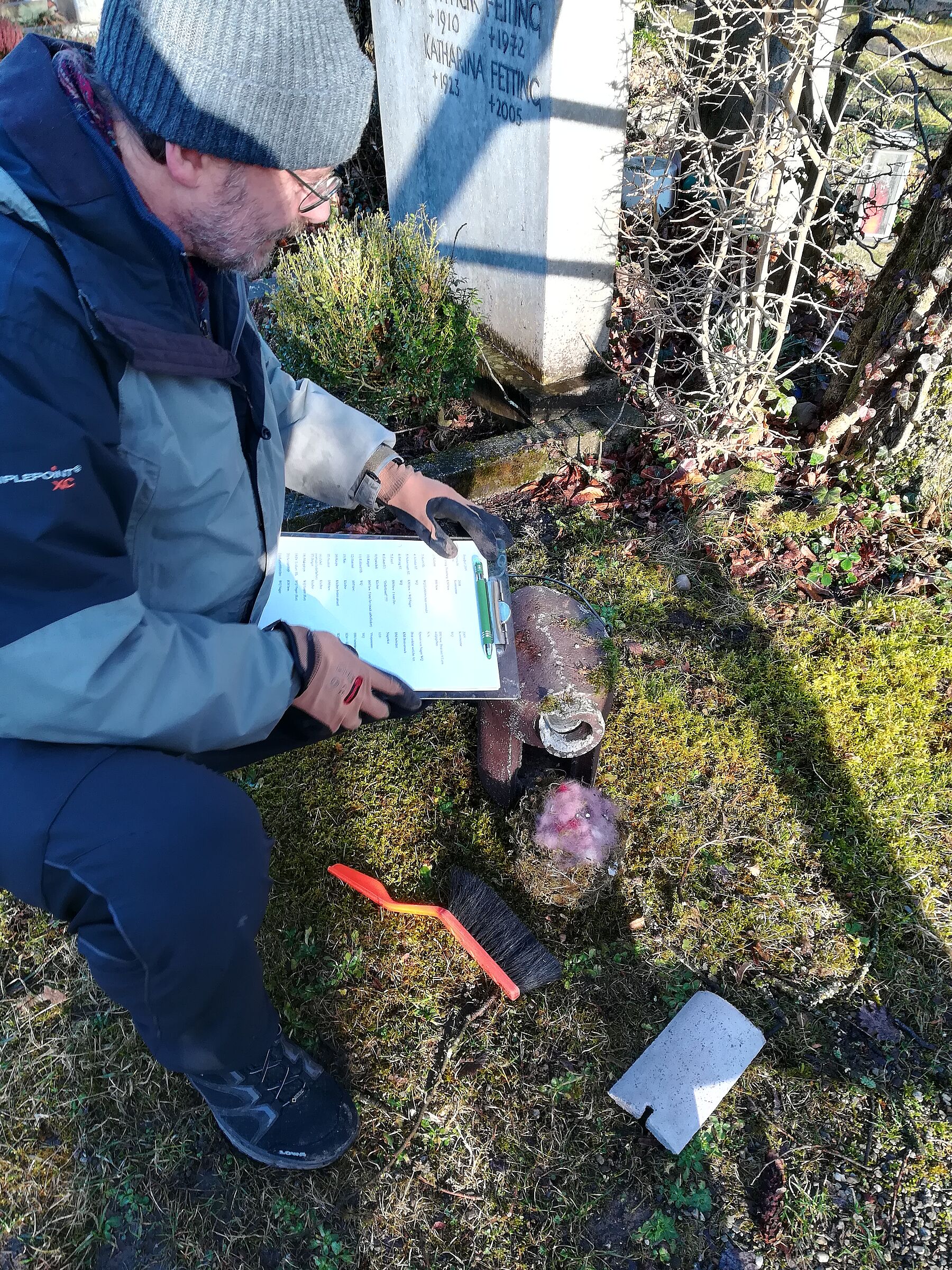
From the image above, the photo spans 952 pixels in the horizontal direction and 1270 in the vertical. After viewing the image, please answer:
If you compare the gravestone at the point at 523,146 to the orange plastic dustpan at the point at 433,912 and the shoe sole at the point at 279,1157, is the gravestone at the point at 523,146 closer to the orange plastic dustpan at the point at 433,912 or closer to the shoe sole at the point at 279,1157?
the orange plastic dustpan at the point at 433,912

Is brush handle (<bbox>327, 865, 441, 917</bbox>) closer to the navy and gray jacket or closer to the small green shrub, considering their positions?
the navy and gray jacket

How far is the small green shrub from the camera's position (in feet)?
11.7

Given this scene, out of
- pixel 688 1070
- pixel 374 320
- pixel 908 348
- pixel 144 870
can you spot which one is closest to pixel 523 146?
pixel 374 320

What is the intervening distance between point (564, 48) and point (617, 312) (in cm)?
131

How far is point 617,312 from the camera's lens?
14.1 feet

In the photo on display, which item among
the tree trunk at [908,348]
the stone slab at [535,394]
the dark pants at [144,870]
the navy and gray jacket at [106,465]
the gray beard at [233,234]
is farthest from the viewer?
the stone slab at [535,394]

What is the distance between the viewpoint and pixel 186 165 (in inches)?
60.6

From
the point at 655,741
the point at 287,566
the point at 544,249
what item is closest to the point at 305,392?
the point at 287,566

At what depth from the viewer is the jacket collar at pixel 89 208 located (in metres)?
1.45

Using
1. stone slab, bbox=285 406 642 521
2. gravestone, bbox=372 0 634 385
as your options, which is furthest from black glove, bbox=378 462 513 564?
gravestone, bbox=372 0 634 385

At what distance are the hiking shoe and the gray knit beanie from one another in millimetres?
2013

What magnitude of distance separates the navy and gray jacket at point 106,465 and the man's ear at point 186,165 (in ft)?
0.30

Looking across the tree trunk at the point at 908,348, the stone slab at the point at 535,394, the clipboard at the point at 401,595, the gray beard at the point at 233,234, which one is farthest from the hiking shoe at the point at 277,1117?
the tree trunk at the point at 908,348

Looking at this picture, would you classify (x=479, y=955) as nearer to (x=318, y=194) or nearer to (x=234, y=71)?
(x=318, y=194)
